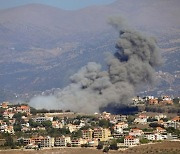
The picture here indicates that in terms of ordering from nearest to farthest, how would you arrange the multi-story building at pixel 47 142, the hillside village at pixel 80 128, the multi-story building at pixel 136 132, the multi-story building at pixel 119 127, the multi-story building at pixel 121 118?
the multi-story building at pixel 47 142 → the hillside village at pixel 80 128 → the multi-story building at pixel 136 132 → the multi-story building at pixel 119 127 → the multi-story building at pixel 121 118

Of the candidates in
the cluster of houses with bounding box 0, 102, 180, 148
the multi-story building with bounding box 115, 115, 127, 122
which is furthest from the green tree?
the multi-story building with bounding box 115, 115, 127, 122

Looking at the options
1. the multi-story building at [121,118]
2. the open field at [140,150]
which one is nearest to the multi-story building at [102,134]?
the open field at [140,150]

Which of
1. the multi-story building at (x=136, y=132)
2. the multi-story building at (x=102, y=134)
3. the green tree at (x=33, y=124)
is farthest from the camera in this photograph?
the green tree at (x=33, y=124)

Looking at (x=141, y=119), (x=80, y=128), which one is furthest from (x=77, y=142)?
(x=141, y=119)

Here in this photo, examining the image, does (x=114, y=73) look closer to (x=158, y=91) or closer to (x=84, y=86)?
(x=84, y=86)

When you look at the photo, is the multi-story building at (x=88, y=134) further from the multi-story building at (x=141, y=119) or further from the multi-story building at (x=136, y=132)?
the multi-story building at (x=141, y=119)

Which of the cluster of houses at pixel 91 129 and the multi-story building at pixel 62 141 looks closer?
the multi-story building at pixel 62 141

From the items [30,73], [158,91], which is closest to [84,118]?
[158,91]
